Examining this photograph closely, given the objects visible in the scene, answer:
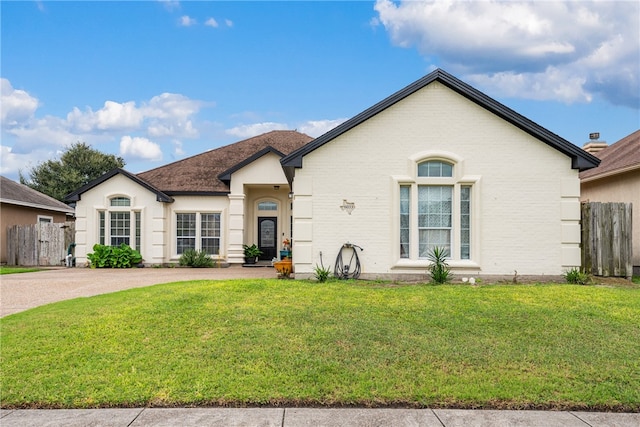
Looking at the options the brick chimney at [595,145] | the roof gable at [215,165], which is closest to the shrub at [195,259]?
the roof gable at [215,165]

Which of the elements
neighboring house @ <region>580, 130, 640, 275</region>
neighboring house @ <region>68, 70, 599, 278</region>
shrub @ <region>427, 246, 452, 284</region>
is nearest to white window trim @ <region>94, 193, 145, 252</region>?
neighboring house @ <region>68, 70, 599, 278</region>

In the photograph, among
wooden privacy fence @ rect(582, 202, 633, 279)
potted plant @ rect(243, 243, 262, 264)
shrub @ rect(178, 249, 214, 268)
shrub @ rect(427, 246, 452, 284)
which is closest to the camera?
shrub @ rect(427, 246, 452, 284)

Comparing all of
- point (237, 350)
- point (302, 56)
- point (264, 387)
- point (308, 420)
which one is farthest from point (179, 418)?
point (302, 56)

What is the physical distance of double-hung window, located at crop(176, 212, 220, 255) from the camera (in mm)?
19422

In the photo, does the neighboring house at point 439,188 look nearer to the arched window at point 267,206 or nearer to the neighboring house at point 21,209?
the arched window at point 267,206

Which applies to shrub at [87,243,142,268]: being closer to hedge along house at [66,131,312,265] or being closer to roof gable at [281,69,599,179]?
hedge along house at [66,131,312,265]

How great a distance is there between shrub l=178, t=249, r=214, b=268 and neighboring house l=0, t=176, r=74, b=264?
9947 mm

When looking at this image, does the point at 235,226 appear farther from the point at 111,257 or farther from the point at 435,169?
the point at 435,169

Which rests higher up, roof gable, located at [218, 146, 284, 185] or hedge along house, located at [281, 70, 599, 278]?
roof gable, located at [218, 146, 284, 185]

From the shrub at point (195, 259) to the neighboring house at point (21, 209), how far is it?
32.6ft

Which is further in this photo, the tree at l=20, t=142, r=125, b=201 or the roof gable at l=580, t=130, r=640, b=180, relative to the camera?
the tree at l=20, t=142, r=125, b=201

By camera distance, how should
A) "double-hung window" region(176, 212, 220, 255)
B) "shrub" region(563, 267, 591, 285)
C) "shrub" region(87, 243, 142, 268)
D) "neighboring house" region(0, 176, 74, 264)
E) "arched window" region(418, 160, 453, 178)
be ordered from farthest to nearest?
"neighboring house" region(0, 176, 74, 264), "double-hung window" region(176, 212, 220, 255), "shrub" region(87, 243, 142, 268), "arched window" region(418, 160, 453, 178), "shrub" region(563, 267, 591, 285)

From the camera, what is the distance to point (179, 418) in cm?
443

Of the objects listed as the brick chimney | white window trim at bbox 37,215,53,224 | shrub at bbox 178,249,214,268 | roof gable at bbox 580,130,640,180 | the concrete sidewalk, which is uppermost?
the brick chimney
